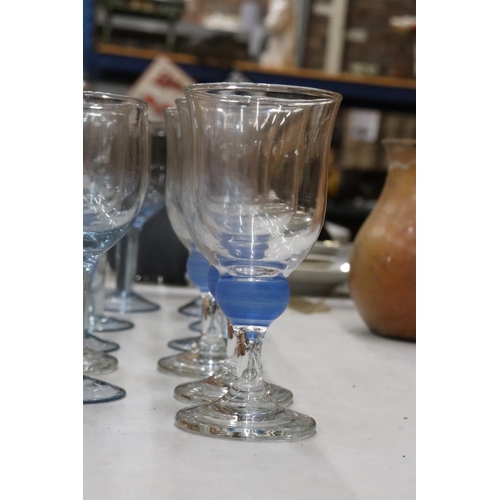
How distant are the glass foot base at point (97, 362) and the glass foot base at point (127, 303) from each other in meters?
0.30

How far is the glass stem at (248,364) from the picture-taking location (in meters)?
0.57

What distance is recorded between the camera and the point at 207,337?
2.60ft

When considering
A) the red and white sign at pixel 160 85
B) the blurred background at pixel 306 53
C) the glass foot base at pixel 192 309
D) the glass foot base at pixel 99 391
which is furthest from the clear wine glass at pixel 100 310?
the blurred background at pixel 306 53

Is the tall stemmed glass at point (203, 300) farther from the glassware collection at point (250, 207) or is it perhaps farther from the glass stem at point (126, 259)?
the glass stem at point (126, 259)

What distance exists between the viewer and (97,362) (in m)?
0.72

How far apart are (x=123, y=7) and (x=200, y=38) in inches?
14.2

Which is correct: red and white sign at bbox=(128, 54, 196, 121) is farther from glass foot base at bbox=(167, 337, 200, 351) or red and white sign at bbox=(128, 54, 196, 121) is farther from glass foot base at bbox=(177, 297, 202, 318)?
glass foot base at bbox=(167, 337, 200, 351)

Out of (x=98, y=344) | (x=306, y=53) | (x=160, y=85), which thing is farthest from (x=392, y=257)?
(x=306, y=53)

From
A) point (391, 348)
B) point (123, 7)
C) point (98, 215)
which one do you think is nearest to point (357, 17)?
point (123, 7)

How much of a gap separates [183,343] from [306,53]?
3.25 metres

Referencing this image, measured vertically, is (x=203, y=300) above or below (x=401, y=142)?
below

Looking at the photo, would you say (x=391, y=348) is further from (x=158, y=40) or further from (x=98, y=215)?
(x=158, y=40)

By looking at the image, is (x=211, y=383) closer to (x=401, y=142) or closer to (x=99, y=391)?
(x=99, y=391)

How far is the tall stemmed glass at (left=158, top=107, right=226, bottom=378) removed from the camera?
2.42 ft
